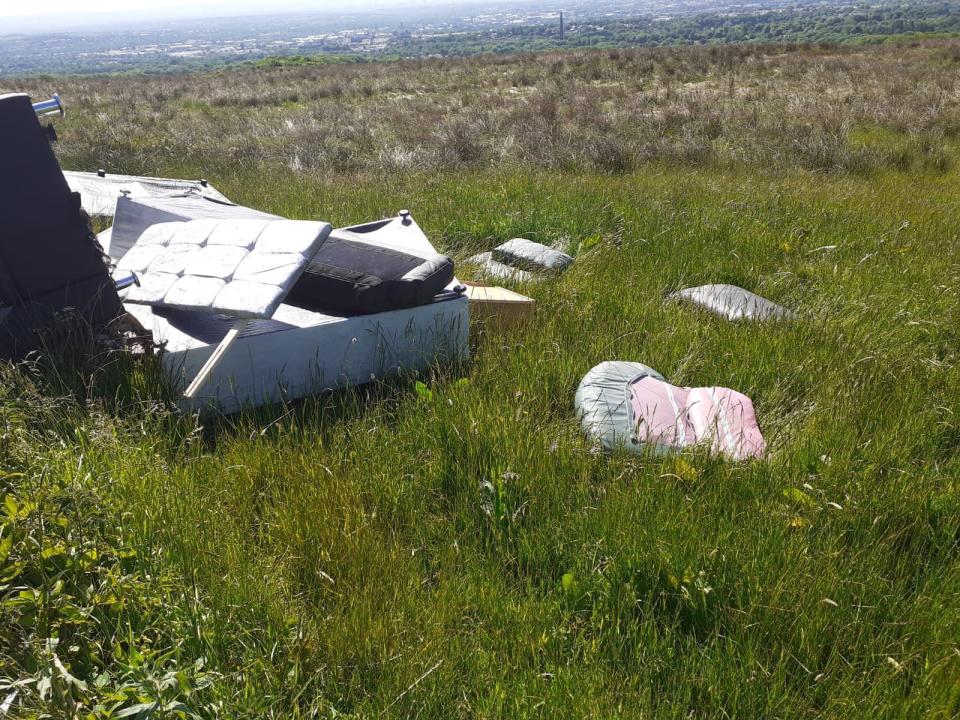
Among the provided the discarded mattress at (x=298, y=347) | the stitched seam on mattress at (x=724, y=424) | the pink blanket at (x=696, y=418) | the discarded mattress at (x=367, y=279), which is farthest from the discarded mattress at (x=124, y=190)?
the stitched seam on mattress at (x=724, y=424)

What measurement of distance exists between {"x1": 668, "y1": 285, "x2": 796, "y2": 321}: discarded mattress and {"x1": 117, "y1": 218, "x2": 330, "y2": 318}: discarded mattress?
8.20 feet

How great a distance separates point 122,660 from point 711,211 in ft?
20.8

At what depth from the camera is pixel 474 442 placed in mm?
2871

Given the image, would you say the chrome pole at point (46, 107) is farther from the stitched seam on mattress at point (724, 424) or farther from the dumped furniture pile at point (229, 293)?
the stitched seam on mattress at point (724, 424)

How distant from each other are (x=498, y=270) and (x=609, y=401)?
7.20 feet

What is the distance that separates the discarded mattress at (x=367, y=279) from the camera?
147 inches

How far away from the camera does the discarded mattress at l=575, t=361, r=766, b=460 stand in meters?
2.92

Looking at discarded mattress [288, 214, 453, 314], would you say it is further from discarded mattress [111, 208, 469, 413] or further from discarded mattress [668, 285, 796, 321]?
discarded mattress [668, 285, 796, 321]

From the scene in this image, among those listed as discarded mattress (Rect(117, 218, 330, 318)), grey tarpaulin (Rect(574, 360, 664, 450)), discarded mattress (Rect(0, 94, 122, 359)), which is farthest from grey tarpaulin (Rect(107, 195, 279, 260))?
grey tarpaulin (Rect(574, 360, 664, 450))

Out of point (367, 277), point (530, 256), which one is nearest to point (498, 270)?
point (530, 256)

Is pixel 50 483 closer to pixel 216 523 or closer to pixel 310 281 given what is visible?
pixel 216 523

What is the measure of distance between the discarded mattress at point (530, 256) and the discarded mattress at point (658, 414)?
1.91 meters

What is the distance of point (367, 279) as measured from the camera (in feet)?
12.2

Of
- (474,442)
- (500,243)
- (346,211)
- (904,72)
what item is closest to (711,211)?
(500,243)
